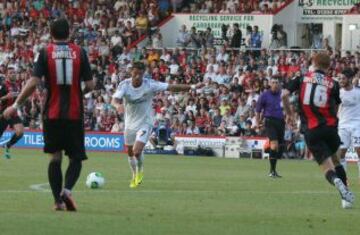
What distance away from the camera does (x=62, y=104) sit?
14.4 m

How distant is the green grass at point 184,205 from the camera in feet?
42.1

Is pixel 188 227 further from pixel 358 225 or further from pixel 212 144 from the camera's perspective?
pixel 212 144

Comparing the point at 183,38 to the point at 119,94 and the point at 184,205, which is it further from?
the point at 184,205

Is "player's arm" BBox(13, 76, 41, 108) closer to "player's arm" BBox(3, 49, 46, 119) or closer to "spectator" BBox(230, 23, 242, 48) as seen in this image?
"player's arm" BBox(3, 49, 46, 119)

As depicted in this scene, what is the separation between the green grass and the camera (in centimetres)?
1283

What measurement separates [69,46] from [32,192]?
426 cm

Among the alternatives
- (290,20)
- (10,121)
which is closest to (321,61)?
(10,121)

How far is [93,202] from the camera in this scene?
52.9ft

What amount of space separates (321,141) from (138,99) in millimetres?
5376

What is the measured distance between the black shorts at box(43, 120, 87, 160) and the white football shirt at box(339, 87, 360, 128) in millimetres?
8635

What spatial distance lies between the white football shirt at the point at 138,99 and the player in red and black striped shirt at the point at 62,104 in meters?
→ 5.81

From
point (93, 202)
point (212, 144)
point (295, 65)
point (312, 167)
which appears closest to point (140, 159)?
point (93, 202)

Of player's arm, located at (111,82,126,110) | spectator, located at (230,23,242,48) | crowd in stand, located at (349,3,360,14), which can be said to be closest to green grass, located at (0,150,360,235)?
player's arm, located at (111,82,126,110)

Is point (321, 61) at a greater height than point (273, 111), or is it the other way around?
point (321, 61)
